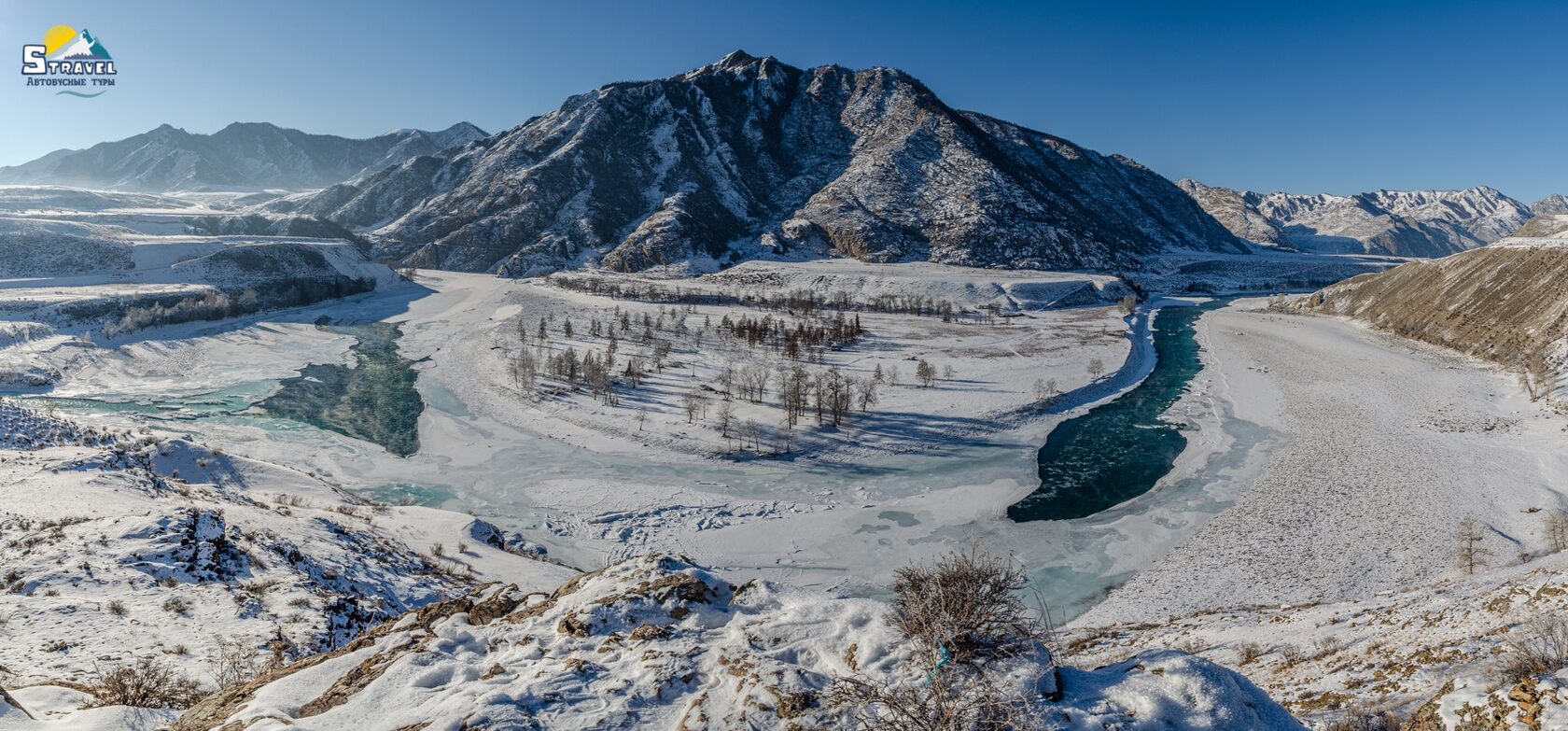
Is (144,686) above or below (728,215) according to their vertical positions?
below

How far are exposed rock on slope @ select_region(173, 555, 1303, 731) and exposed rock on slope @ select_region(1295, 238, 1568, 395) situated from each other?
63912 millimetres

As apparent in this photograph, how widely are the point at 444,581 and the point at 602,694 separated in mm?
14807

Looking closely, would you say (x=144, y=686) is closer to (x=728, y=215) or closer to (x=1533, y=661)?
(x=1533, y=661)

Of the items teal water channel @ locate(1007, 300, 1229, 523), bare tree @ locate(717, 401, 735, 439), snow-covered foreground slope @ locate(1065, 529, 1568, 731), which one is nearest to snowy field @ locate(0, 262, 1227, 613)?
bare tree @ locate(717, 401, 735, 439)

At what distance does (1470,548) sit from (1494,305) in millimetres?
66974

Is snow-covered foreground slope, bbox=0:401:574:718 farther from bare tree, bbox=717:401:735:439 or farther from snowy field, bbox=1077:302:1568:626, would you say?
snowy field, bbox=1077:302:1568:626

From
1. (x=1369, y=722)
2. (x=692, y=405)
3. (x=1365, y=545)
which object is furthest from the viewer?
(x=692, y=405)

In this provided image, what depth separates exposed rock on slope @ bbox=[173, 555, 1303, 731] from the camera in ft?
22.8

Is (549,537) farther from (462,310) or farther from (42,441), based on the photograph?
(462,310)

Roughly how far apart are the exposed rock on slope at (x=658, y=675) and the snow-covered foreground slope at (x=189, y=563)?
3638 millimetres

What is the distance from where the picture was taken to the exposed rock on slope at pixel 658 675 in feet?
22.8

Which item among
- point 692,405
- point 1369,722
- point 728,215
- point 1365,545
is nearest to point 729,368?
point 692,405

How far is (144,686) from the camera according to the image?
30.2 feet

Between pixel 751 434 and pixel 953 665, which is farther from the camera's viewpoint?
pixel 751 434
